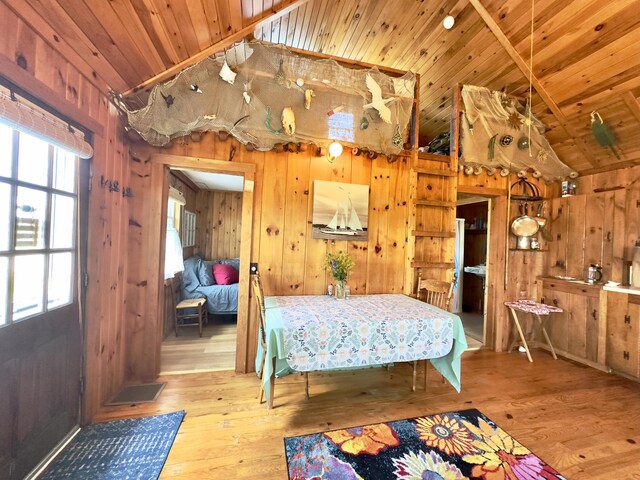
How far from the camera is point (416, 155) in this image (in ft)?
9.42

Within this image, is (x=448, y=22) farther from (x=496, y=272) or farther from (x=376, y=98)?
(x=496, y=272)

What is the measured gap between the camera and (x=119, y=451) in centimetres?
156

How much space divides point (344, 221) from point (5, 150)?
2.29 metres

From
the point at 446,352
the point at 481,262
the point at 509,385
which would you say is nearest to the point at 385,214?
the point at 446,352

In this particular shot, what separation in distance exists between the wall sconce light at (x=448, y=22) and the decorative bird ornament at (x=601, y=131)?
6.08 feet

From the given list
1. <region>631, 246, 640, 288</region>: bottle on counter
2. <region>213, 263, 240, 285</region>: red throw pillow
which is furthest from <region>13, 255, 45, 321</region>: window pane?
<region>631, 246, 640, 288</region>: bottle on counter

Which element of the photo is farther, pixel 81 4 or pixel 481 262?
pixel 481 262

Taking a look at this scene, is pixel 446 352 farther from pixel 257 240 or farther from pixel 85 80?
pixel 85 80

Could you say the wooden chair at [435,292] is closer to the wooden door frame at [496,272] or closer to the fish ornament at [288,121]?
the wooden door frame at [496,272]

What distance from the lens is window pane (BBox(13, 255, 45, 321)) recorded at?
4.17 ft

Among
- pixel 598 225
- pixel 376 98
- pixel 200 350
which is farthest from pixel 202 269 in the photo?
pixel 598 225

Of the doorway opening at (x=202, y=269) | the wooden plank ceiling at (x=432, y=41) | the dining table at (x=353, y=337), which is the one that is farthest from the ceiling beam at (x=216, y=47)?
the dining table at (x=353, y=337)

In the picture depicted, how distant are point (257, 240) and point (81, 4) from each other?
184cm

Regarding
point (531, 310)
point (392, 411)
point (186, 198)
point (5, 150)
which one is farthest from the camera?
point (186, 198)
